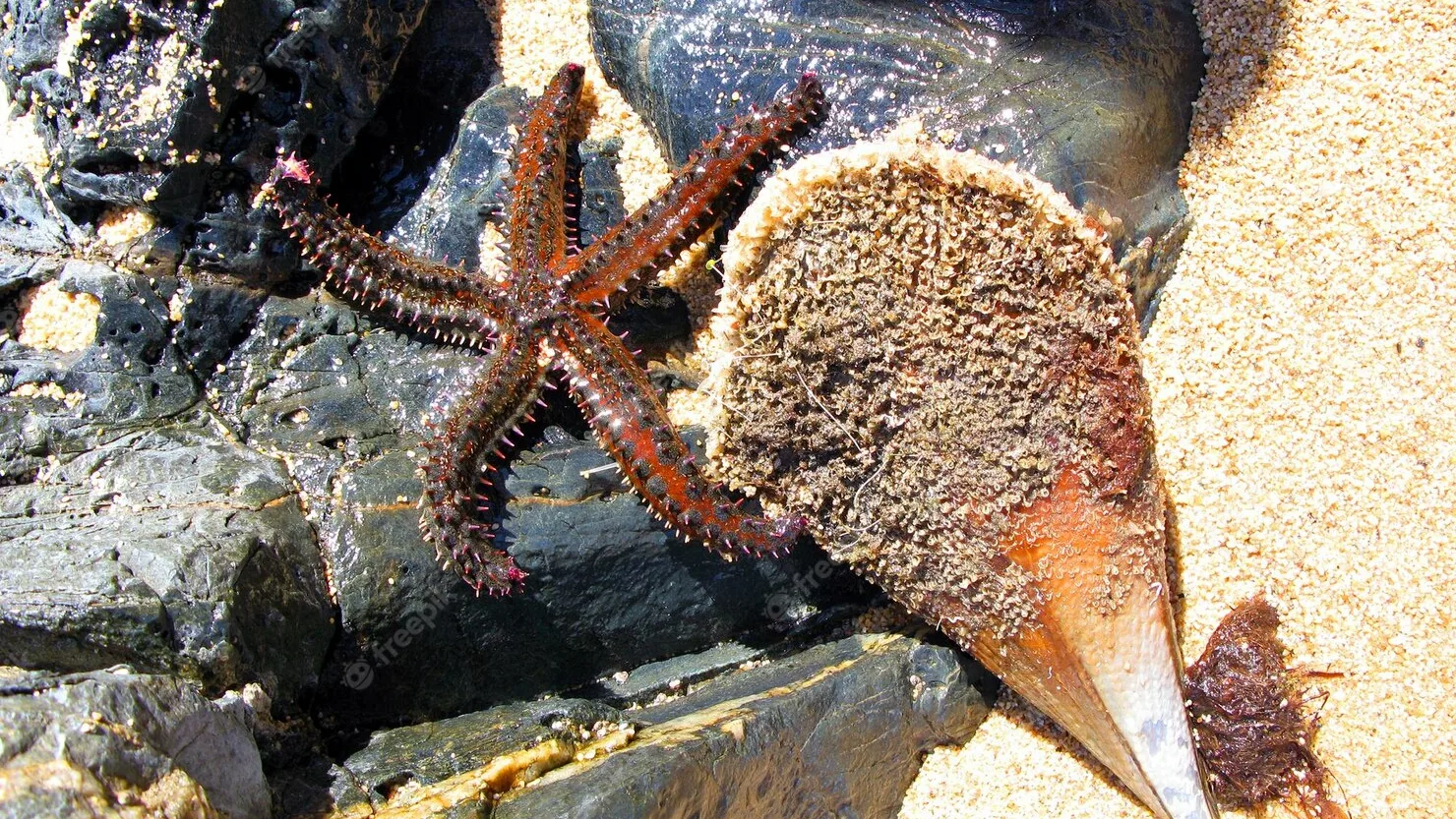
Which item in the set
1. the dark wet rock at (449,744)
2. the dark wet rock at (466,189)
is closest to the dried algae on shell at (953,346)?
the dark wet rock at (449,744)

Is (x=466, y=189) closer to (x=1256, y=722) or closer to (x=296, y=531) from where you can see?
(x=296, y=531)

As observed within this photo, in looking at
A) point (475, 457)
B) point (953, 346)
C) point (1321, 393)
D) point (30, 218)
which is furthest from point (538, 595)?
point (1321, 393)

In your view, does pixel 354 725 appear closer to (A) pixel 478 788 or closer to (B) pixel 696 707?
(A) pixel 478 788

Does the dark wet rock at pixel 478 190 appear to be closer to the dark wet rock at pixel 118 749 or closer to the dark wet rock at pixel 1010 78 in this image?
the dark wet rock at pixel 1010 78

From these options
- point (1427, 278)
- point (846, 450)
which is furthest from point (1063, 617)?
point (1427, 278)

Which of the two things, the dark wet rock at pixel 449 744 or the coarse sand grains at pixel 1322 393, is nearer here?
the dark wet rock at pixel 449 744

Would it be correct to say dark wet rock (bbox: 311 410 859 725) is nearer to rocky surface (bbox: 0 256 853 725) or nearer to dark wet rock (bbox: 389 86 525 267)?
rocky surface (bbox: 0 256 853 725)

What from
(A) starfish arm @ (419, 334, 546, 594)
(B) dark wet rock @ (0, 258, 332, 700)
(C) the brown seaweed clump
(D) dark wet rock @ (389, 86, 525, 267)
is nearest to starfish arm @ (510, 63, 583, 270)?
(D) dark wet rock @ (389, 86, 525, 267)
